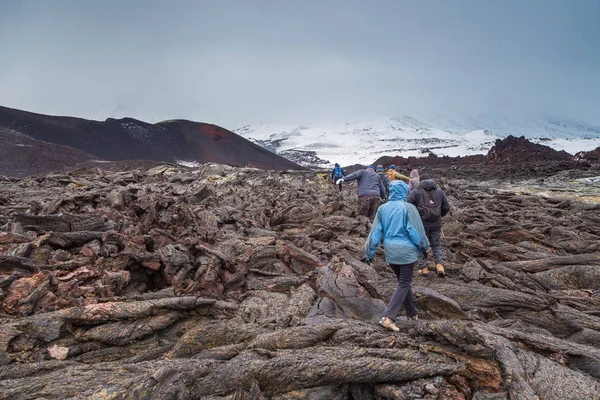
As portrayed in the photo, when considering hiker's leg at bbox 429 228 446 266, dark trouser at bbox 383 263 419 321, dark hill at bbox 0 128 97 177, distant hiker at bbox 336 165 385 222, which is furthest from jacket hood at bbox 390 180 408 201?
dark hill at bbox 0 128 97 177

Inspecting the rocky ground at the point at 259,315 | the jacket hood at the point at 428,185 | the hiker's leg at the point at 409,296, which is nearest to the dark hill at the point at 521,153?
the rocky ground at the point at 259,315

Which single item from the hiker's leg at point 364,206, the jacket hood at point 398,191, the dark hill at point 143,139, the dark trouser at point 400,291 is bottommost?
the dark trouser at point 400,291

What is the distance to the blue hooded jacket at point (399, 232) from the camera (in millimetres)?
4973

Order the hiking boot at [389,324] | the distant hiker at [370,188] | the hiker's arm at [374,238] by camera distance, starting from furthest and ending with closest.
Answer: the distant hiker at [370,188], the hiker's arm at [374,238], the hiking boot at [389,324]

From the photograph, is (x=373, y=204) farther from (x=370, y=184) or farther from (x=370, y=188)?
(x=370, y=184)

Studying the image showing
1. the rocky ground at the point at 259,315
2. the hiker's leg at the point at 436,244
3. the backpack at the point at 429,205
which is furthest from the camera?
the hiker's leg at the point at 436,244

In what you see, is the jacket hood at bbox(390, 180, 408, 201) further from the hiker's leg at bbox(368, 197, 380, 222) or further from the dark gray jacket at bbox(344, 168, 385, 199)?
the hiker's leg at bbox(368, 197, 380, 222)

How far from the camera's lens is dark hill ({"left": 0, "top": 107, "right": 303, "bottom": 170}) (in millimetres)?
45312

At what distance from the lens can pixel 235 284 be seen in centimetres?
765

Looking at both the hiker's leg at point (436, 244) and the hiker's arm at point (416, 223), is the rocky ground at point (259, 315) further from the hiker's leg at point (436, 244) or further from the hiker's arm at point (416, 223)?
the hiker's arm at point (416, 223)

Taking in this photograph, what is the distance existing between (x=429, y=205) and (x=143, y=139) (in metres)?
54.3

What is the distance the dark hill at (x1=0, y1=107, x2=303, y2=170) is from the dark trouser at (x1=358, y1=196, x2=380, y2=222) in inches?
1369

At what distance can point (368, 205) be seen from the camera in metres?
12.5

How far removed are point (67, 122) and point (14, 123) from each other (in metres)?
6.36
